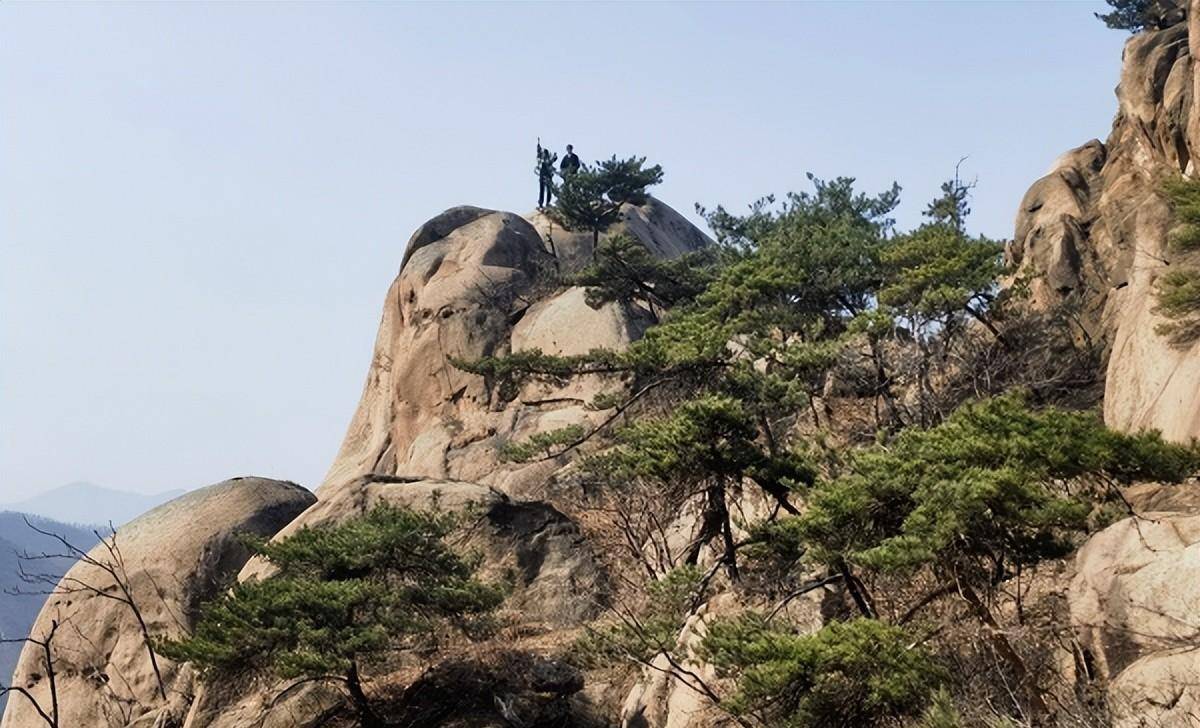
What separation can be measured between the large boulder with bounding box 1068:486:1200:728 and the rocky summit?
0.10ft

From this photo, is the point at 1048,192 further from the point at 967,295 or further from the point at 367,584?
the point at 367,584

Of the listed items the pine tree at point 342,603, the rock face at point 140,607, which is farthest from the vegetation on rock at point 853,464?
the rock face at point 140,607

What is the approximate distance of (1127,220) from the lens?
22578 mm

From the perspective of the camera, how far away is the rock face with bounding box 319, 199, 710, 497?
2792 cm

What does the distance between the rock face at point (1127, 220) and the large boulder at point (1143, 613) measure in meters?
6.46

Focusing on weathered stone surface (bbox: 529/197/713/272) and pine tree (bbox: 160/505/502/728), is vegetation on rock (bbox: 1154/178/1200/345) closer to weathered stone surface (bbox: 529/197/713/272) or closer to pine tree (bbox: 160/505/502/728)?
pine tree (bbox: 160/505/502/728)

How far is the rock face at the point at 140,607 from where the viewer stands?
19.3m

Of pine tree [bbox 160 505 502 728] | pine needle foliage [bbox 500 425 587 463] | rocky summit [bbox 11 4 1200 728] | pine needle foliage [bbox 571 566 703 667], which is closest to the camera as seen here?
rocky summit [bbox 11 4 1200 728]

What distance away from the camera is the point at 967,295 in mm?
18391

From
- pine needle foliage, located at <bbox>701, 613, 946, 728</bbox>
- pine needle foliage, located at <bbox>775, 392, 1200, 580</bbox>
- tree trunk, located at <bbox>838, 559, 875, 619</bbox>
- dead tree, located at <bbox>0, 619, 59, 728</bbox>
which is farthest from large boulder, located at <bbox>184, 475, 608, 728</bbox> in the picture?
pine needle foliage, located at <bbox>775, 392, 1200, 580</bbox>

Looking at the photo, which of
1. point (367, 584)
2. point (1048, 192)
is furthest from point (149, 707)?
point (1048, 192)

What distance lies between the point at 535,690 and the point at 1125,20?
84.4 feet

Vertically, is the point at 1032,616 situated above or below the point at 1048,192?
below

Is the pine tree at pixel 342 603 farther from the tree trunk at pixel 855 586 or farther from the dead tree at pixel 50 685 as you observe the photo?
the tree trunk at pixel 855 586
